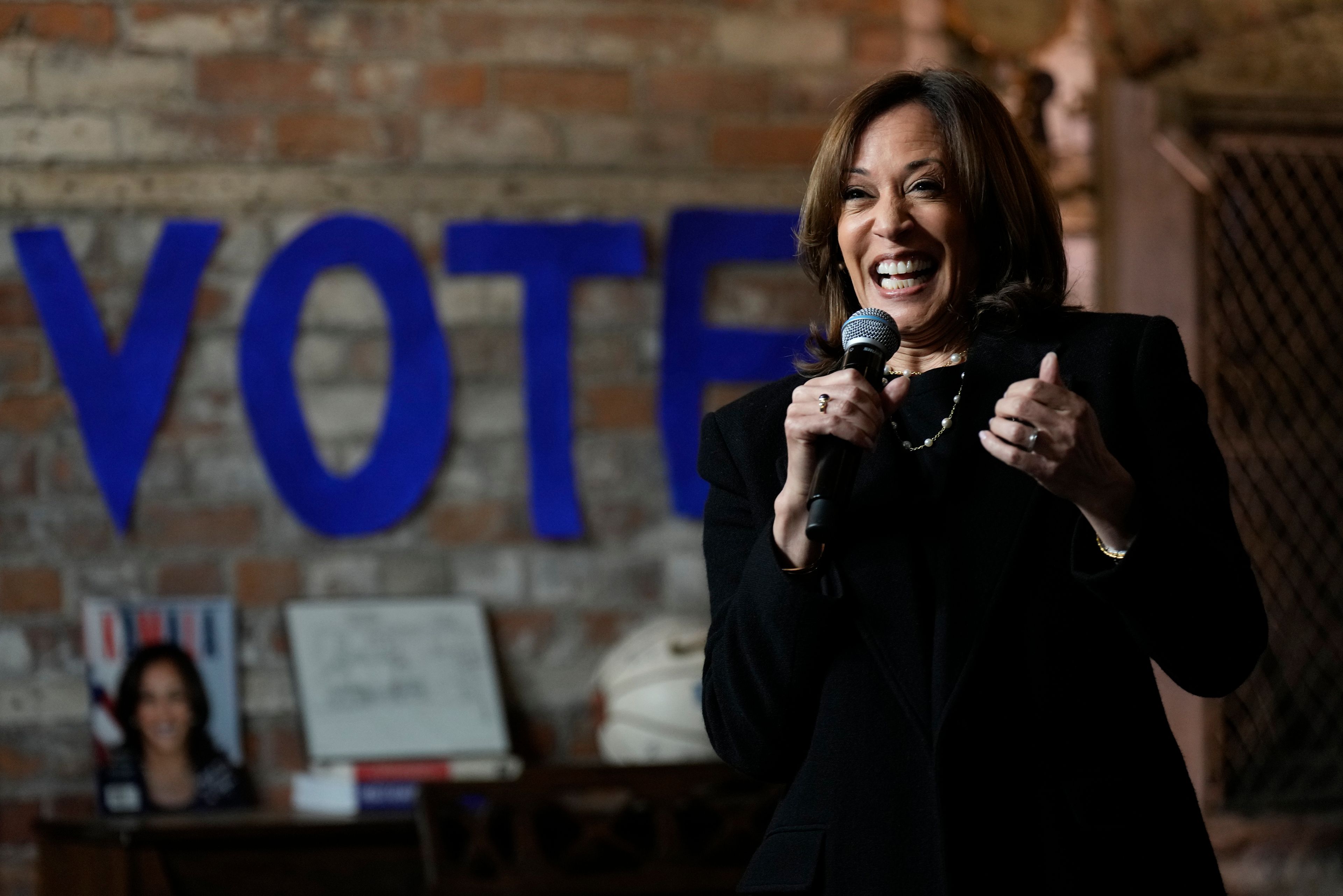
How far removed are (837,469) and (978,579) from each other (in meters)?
0.16

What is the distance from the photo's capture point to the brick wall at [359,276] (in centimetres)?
304

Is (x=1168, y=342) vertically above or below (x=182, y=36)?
below

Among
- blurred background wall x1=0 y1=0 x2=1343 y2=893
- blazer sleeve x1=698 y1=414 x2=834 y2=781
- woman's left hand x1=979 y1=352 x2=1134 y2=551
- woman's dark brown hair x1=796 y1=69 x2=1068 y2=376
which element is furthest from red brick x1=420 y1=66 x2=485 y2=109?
woman's left hand x1=979 y1=352 x2=1134 y2=551

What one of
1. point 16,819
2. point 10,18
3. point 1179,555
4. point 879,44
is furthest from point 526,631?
point 1179,555

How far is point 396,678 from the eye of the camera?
10.0ft

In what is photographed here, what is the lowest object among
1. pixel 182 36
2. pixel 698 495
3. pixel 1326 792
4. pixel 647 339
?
pixel 1326 792

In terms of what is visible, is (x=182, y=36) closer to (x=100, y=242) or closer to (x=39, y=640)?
(x=100, y=242)

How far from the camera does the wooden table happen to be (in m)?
2.63

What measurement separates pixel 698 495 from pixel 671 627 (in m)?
0.34

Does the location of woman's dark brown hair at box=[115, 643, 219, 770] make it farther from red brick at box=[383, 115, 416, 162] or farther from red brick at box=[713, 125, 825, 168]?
red brick at box=[713, 125, 825, 168]

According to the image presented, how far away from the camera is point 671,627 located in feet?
9.73

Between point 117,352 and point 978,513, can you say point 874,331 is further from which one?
point 117,352

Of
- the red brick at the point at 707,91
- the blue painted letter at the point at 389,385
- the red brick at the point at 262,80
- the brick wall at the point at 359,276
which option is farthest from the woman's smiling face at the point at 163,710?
the red brick at the point at 707,91

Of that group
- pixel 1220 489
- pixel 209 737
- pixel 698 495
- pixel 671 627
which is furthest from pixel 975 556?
pixel 209 737
